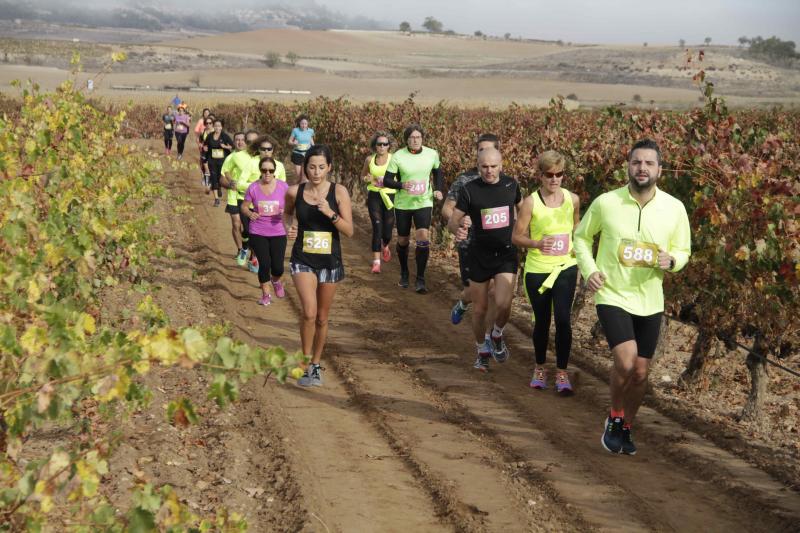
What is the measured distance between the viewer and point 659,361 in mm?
9945

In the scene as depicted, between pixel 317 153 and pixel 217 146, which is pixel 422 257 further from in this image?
pixel 217 146

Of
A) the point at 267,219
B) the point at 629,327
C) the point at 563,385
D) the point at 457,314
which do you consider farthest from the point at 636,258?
the point at 267,219

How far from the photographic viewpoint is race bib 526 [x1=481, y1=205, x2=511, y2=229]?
8617 mm

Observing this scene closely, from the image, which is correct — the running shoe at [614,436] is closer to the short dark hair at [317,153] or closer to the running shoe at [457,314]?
the short dark hair at [317,153]

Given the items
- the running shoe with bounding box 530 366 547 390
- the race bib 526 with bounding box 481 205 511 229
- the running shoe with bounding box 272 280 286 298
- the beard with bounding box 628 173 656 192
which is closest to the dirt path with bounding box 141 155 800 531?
the running shoe with bounding box 530 366 547 390

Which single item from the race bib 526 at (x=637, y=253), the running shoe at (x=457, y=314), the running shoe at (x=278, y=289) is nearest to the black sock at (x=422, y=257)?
the running shoe at (x=278, y=289)

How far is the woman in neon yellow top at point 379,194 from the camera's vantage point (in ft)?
42.9

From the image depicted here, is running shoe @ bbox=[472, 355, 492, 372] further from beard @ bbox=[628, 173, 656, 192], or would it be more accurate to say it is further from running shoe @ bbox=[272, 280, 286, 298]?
running shoe @ bbox=[272, 280, 286, 298]

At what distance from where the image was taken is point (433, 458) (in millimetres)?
6680

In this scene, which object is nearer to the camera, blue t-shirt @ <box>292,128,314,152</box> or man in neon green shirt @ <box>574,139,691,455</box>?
man in neon green shirt @ <box>574,139,691,455</box>

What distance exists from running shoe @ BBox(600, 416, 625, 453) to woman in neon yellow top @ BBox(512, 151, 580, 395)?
4.34ft

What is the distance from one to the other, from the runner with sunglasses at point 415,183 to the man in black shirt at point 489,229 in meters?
3.04

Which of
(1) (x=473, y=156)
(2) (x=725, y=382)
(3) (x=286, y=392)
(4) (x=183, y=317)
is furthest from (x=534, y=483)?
(1) (x=473, y=156)

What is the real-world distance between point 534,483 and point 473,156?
973cm
